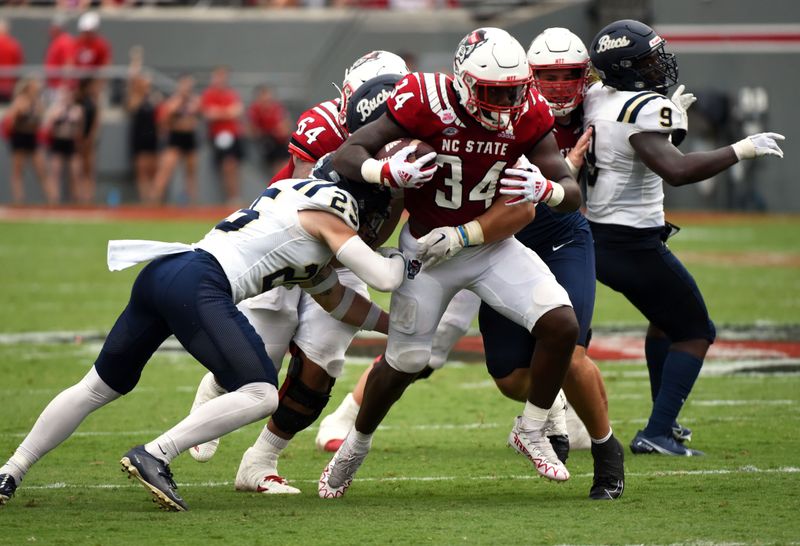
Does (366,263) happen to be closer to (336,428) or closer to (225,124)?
(336,428)

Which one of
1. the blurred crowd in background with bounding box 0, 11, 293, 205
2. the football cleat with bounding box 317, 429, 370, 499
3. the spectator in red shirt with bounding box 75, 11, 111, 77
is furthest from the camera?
the spectator in red shirt with bounding box 75, 11, 111, 77

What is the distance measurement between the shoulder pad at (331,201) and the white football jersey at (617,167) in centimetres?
145

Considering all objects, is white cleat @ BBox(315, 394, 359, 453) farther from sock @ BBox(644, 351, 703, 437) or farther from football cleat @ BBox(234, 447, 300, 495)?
sock @ BBox(644, 351, 703, 437)

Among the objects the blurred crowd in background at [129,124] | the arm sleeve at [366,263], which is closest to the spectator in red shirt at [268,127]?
the blurred crowd in background at [129,124]

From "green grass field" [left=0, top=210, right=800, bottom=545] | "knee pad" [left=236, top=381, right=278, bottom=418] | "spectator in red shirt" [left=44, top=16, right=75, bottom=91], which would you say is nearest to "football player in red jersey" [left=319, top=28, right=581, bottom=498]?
"green grass field" [left=0, top=210, right=800, bottom=545]

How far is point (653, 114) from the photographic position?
17.9ft

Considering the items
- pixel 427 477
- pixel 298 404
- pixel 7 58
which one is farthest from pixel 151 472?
pixel 7 58

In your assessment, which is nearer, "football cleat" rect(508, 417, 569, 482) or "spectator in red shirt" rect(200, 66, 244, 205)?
"football cleat" rect(508, 417, 569, 482)

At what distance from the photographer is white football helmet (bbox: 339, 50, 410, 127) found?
17.7ft

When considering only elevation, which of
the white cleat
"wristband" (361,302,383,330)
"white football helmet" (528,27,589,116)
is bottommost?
the white cleat

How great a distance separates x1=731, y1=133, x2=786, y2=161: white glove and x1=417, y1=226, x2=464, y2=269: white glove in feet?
4.14

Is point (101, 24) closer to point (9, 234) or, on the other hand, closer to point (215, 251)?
point (9, 234)

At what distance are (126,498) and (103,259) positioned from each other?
927 cm

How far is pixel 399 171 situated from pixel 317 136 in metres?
0.96
